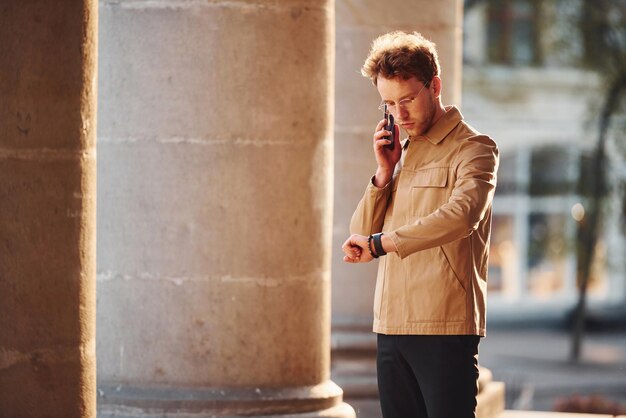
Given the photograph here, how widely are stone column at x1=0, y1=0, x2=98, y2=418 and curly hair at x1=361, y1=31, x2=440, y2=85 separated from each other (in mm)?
922

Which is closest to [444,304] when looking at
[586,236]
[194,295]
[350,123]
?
[194,295]

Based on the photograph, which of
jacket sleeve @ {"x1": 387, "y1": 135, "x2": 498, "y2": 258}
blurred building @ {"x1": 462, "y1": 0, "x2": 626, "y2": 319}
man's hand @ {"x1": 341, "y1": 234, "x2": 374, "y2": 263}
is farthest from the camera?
blurred building @ {"x1": 462, "y1": 0, "x2": 626, "y2": 319}

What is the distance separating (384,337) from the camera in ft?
14.3

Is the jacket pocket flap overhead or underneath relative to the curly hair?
underneath

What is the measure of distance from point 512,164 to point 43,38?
2390 cm

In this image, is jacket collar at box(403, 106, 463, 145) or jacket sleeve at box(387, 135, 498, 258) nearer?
jacket sleeve at box(387, 135, 498, 258)

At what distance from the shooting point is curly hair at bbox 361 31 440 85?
4.25 m

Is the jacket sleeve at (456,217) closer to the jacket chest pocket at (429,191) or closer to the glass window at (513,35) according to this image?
the jacket chest pocket at (429,191)

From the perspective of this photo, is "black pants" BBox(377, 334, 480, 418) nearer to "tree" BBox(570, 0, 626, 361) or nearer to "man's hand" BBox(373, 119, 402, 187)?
"man's hand" BBox(373, 119, 402, 187)

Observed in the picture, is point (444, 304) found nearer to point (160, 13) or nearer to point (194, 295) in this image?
point (194, 295)

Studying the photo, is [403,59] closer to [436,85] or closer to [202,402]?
[436,85]

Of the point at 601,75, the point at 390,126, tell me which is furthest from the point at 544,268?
the point at 390,126

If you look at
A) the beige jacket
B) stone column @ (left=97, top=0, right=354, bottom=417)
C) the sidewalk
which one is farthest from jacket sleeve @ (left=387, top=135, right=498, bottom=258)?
the sidewalk

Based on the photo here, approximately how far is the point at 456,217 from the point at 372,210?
0.41 metres
